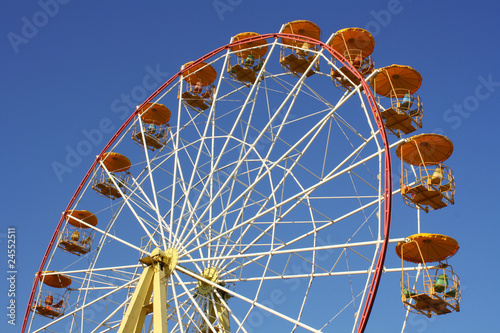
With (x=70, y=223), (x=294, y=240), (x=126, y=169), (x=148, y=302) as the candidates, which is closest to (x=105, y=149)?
(x=126, y=169)

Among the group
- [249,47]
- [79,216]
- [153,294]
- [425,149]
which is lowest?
[153,294]

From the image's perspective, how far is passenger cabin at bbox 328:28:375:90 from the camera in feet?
67.0

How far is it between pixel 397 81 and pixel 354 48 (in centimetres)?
195

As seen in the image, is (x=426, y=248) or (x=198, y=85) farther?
(x=198, y=85)

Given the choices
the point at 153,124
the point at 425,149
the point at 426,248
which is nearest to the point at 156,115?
the point at 153,124

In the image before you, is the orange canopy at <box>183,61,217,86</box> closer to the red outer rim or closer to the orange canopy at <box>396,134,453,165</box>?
the red outer rim

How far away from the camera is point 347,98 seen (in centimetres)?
1886

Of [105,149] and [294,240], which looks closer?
[294,240]

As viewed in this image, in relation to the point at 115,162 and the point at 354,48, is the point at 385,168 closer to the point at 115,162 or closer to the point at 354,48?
the point at 354,48

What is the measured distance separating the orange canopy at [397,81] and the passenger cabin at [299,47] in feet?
7.21

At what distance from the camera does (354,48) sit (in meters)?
21.0

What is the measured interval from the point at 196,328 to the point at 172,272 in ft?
5.67

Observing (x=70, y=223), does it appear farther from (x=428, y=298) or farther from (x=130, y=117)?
(x=428, y=298)

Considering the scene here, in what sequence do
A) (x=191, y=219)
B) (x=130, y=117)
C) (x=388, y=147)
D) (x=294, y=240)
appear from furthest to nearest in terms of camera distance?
(x=130, y=117), (x=191, y=219), (x=294, y=240), (x=388, y=147)
